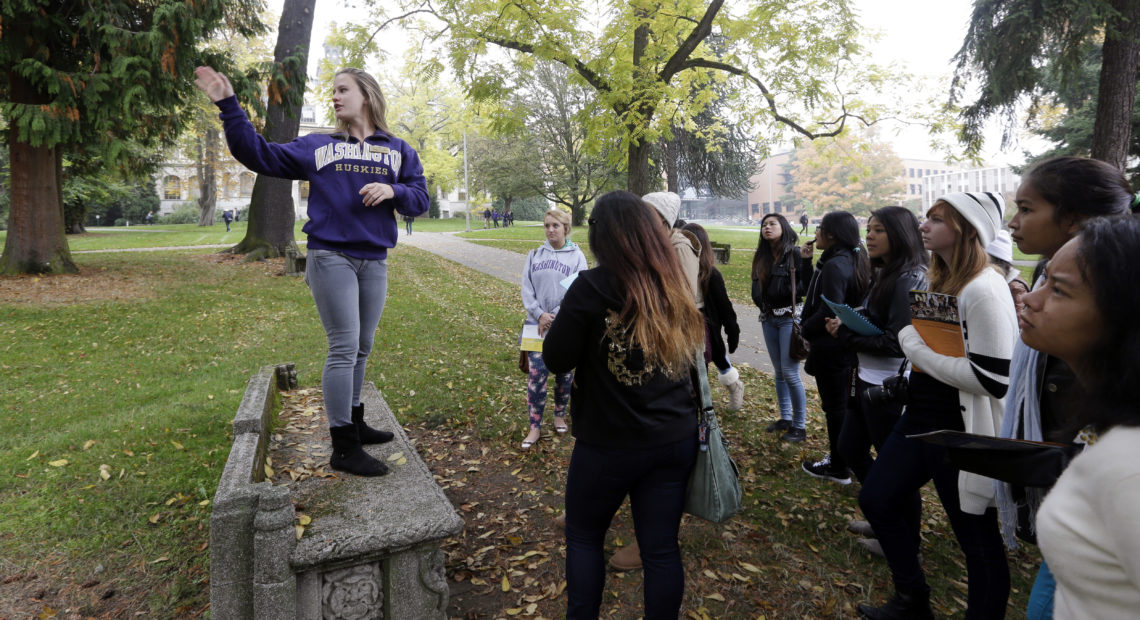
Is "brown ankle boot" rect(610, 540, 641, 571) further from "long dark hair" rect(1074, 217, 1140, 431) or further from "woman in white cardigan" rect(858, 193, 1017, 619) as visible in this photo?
"long dark hair" rect(1074, 217, 1140, 431)

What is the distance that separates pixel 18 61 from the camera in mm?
10844

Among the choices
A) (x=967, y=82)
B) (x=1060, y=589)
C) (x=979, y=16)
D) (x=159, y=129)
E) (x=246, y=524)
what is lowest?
(x=246, y=524)

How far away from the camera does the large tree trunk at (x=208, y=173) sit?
123ft

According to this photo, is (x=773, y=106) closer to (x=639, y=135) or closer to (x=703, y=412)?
(x=639, y=135)

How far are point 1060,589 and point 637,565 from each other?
2.59 metres

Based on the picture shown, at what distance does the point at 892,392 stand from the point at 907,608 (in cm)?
103

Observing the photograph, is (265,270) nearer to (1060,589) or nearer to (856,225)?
(856,225)

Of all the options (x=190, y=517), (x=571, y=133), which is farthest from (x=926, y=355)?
(x=571, y=133)

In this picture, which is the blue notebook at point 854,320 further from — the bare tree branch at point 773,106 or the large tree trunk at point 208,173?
the large tree trunk at point 208,173

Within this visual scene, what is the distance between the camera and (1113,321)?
1181mm

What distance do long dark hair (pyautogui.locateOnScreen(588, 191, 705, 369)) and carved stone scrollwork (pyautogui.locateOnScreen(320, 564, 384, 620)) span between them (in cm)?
158

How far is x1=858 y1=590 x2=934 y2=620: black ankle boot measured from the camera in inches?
112

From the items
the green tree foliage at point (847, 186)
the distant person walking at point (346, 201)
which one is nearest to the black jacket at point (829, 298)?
the distant person walking at point (346, 201)

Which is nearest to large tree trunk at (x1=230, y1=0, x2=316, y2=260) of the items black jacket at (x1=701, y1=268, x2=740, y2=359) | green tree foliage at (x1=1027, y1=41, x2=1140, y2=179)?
black jacket at (x1=701, y1=268, x2=740, y2=359)
